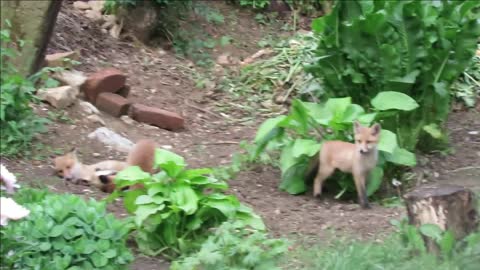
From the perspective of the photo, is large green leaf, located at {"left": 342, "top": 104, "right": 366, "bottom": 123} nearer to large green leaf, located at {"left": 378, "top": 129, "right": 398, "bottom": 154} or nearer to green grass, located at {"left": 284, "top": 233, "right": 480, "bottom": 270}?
large green leaf, located at {"left": 378, "top": 129, "right": 398, "bottom": 154}

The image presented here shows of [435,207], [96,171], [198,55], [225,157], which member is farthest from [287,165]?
[198,55]

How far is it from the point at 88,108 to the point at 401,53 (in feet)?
8.98

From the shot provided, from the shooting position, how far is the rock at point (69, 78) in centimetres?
837

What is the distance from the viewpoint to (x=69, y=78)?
8.41 m

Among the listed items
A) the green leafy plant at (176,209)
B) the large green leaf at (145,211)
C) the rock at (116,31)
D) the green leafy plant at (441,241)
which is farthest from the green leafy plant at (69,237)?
the rock at (116,31)

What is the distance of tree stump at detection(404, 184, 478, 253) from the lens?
5.38 metres

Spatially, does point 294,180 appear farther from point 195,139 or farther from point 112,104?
point 112,104

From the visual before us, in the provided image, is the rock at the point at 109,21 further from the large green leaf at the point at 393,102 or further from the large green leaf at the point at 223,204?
the large green leaf at the point at 223,204

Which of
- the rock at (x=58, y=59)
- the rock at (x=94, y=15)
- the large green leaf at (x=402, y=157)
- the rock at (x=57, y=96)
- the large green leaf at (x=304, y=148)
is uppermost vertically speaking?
the large green leaf at (x=402, y=157)

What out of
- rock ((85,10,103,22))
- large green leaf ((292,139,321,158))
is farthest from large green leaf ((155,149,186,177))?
rock ((85,10,103,22))

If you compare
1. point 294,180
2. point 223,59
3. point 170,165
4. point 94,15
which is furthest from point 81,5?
point 170,165

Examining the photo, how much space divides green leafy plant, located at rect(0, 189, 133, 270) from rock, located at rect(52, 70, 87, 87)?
10.4 feet

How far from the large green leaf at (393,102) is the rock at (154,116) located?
207 cm

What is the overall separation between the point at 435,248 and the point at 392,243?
0.32m
